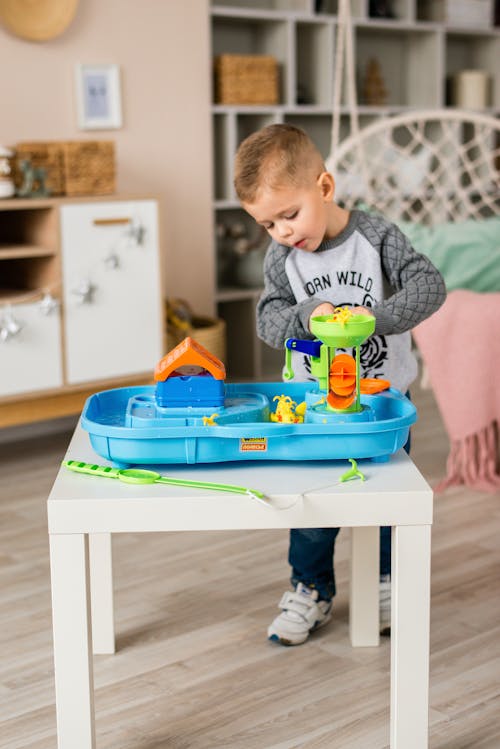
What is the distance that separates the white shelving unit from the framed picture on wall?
424 mm

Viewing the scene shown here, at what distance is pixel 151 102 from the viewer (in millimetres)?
3391

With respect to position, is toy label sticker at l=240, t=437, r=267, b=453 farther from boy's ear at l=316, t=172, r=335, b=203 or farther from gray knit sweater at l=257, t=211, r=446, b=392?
boy's ear at l=316, t=172, r=335, b=203

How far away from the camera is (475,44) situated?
4543mm

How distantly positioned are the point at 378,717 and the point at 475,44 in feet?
12.3

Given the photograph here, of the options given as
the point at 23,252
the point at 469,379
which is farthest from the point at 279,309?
the point at 23,252

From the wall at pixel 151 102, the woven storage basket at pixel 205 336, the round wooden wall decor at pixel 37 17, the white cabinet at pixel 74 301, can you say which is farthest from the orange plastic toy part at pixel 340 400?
the round wooden wall decor at pixel 37 17

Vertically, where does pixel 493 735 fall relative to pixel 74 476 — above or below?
below

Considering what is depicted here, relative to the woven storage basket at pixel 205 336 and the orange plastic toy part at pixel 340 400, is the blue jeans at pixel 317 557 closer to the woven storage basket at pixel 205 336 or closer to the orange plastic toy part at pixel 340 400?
the orange plastic toy part at pixel 340 400

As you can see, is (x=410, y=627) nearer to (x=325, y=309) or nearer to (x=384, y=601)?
(x=325, y=309)

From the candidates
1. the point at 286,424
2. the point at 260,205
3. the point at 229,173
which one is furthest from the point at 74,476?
the point at 229,173

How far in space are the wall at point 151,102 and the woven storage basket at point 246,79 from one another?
10 centimetres

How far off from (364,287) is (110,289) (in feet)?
4.82

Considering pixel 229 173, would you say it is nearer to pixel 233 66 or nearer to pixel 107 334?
pixel 233 66

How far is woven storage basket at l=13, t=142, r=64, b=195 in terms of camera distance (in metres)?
2.89
